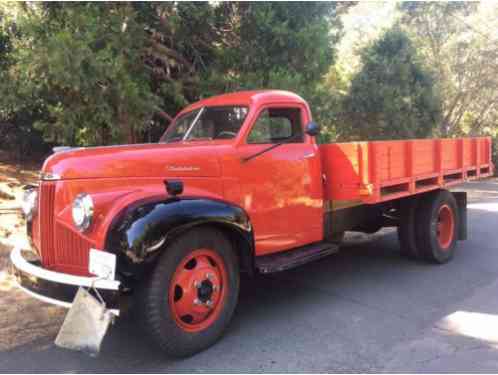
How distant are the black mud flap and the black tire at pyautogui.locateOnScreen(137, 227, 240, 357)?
3.98 metres

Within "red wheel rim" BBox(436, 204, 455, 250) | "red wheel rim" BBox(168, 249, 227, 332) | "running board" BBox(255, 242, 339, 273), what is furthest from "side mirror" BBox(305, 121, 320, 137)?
"red wheel rim" BBox(436, 204, 455, 250)

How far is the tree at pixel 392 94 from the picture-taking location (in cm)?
1400

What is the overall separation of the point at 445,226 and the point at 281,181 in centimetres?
307

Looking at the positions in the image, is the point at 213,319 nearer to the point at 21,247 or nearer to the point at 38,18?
the point at 21,247

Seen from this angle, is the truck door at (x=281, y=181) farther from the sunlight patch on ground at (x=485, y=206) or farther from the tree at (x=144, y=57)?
the sunlight patch on ground at (x=485, y=206)

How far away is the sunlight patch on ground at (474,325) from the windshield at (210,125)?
8.23 ft

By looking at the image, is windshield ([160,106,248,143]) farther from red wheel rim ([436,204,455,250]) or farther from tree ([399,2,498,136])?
tree ([399,2,498,136])

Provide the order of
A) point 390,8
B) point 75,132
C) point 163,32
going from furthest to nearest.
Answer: point 390,8, point 163,32, point 75,132

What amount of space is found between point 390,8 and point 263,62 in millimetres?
13126

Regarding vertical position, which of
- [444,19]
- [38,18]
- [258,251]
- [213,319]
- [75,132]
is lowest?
[213,319]

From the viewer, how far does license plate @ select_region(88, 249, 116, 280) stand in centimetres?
306

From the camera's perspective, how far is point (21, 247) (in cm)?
388

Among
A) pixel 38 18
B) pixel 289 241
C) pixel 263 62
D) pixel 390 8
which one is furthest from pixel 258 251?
pixel 390 8

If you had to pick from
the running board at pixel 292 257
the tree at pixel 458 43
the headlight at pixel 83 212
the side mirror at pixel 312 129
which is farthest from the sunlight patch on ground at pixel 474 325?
the tree at pixel 458 43
